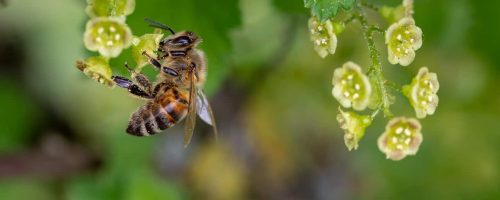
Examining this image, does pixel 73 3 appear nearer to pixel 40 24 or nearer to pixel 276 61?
pixel 40 24

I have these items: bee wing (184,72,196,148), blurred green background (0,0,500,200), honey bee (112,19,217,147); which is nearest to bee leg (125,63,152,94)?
honey bee (112,19,217,147)

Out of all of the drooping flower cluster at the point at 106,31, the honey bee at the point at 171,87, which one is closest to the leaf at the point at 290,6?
the honey bee at the point at 171,87

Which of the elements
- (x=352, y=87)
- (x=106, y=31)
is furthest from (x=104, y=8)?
(x=352, y=87)

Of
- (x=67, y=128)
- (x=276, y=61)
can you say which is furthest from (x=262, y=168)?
(x=67, y=128)

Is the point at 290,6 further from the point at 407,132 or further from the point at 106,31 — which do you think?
the point at 106,31

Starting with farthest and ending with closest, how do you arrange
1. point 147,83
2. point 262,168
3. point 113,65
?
point 262,168 < point 113,65 < point 147,83

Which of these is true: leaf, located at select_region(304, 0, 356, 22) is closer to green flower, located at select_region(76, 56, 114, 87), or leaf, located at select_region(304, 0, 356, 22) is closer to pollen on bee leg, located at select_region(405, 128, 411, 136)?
pollen on bee leg, located at select_region(405, 128, 411, 136)

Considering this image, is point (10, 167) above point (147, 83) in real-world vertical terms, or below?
below
